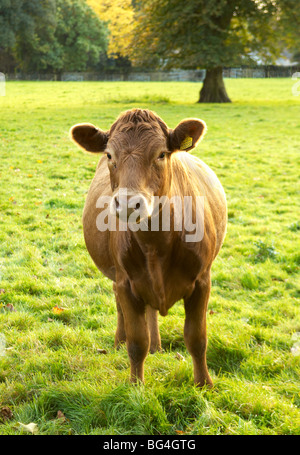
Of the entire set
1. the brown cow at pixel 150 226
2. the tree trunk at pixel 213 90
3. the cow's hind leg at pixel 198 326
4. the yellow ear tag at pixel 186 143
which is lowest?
the cow's hind leg at pixel 198 326

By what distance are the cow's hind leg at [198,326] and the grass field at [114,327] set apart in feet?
0.39

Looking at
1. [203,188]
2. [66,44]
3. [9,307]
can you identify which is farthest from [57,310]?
[66,44]

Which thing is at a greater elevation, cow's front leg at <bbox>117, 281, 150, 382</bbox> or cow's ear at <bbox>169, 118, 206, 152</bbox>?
cow's ear at <bbox>169, 118, 206, 152</bbox>

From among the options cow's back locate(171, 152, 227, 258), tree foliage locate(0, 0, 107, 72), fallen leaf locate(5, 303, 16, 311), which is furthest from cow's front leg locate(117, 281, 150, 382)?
tree foliage locate(0, 0, 107, 72)

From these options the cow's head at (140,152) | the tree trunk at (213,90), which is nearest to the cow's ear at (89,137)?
the cow's head at (140,152)

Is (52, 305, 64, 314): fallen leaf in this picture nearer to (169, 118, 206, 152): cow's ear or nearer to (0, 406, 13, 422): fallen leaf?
(0, 406, 13, 422): fallen leaf

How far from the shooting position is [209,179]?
3873 mm

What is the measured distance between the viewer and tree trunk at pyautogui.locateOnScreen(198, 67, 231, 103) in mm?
25750

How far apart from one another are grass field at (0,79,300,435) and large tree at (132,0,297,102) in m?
15.2

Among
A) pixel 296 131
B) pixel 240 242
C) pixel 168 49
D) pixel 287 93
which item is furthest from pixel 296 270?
pixel 287 93

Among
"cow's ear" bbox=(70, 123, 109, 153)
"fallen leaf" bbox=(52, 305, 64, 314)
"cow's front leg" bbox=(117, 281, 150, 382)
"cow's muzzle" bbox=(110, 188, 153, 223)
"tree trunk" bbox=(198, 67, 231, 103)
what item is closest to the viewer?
"cow's muzzle" bbox=(110, 188, 153, 223)

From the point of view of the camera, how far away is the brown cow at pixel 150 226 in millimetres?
2545

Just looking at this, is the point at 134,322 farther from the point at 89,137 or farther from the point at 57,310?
the point at 57,310

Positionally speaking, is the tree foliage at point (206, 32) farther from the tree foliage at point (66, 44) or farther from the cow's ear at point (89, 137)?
the tree foliage at point (66, 44)
